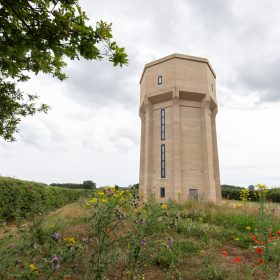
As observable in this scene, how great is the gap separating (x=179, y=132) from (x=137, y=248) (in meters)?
15.9

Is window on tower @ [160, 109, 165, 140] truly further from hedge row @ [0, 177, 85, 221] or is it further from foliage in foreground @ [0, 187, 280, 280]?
foliage in foreground @ [0, 187, 280, 280]

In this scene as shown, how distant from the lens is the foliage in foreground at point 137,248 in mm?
3404

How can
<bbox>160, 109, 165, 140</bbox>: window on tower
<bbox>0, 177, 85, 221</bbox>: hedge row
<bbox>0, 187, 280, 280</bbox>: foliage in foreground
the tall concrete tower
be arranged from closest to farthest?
<bbox>0, 187, 280, 280</bbox>: foliage in foreground → <bbox>0, 177, 85, 221</bbox>: hedge row → the tall concrete tower → <bbox>160, 109, 165, 140</bbox>: window on tower

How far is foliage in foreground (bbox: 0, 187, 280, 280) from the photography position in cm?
340

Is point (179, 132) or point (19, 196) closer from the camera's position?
point (19, 196)

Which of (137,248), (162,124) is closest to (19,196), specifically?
(162,124)

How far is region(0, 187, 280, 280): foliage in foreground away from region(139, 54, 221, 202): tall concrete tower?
10087 mm

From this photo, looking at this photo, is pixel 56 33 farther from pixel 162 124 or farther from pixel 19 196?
pixel 162 124

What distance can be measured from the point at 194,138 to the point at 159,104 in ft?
13.9

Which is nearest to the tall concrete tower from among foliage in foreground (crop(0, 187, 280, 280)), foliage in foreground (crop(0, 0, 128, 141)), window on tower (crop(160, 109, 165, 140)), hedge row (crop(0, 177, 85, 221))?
window on tower (crop(160, 109, 165, 140))

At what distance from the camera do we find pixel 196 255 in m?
5.53

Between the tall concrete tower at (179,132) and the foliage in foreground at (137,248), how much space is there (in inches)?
397

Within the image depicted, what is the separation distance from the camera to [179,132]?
61.9ft

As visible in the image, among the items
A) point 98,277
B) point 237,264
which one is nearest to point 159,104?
point 237,264
